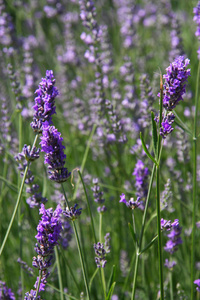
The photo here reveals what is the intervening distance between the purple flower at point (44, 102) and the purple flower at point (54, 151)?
0.07m

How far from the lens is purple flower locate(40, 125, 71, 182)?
1.16 m

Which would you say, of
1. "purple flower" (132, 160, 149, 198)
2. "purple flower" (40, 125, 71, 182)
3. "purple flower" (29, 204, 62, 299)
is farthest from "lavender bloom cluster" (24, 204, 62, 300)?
"purple flower" (132, 160, 149, 198)

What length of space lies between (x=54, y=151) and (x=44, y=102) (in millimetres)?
189

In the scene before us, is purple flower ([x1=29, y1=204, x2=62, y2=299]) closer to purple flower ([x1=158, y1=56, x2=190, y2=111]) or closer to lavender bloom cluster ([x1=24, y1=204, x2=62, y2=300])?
lavender bloom cluster ([x1=24, y1=204, x2=62, y2=300])

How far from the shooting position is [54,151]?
119 cm

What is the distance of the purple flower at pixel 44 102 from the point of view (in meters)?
1.24

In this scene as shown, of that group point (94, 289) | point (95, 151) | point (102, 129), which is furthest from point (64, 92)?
point (94, 289)

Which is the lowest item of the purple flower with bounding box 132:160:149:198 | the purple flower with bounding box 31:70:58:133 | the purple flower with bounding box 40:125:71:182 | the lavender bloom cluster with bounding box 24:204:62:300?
the lavender bloom cluster with bounding box 24:204:62:300

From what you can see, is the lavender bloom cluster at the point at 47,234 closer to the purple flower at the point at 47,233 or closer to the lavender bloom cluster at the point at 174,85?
the purple flower at the point at 47,233

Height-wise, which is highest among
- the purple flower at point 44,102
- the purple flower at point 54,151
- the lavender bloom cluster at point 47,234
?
the purple flower at point 44,102

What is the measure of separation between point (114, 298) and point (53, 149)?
1.29 metres

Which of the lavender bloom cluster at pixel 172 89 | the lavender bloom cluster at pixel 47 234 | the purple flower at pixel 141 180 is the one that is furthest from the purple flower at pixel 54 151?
the purple flower at pixel 141 180

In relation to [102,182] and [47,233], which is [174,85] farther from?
[102,182]

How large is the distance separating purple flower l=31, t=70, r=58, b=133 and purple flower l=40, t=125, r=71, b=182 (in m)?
0.07
